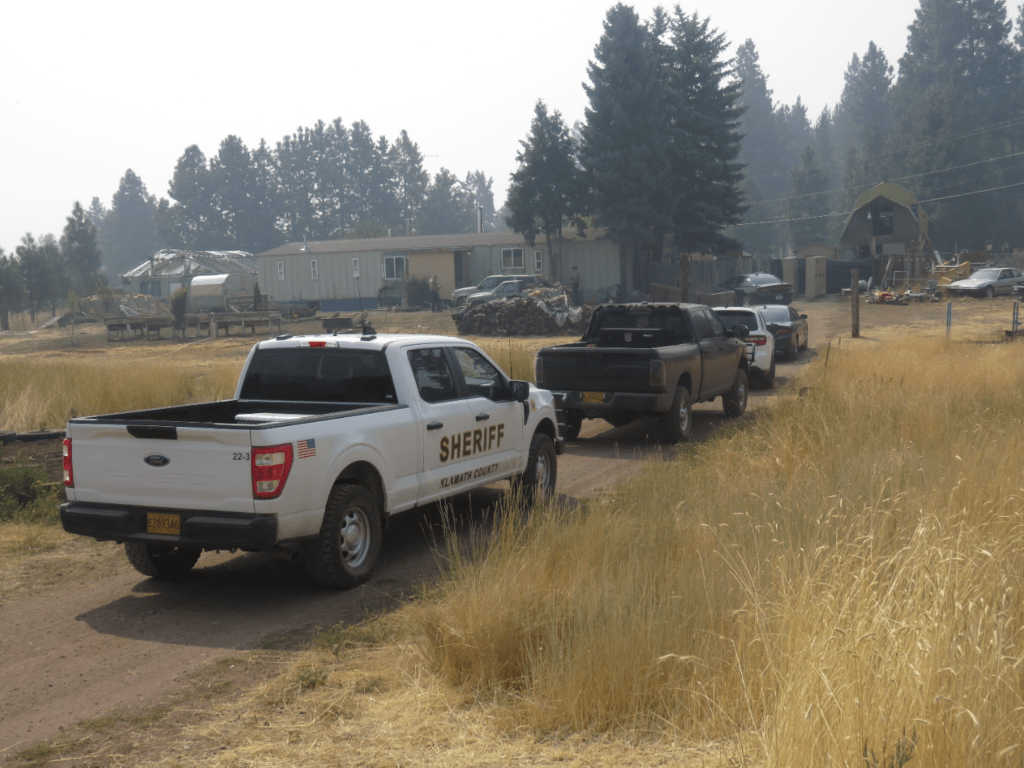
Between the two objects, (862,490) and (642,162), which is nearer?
(862,490)

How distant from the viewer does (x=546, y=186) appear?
52.8 metres

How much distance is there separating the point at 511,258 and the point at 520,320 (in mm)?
19892

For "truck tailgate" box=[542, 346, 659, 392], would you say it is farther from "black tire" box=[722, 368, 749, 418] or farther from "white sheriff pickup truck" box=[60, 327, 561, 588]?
"white sheriff pickup truck" box=[60, 327, 561, 588]

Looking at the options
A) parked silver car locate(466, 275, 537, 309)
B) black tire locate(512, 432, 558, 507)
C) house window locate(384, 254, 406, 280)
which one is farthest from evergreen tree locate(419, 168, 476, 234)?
black tire locate(512, 432, 558, 507)

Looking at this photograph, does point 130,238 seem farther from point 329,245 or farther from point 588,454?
point 588,454

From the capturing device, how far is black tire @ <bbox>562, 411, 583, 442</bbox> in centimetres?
1373

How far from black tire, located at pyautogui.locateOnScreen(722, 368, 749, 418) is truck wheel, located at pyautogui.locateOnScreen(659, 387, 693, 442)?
2.58 metres

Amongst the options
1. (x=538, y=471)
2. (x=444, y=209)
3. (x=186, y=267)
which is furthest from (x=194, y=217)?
(x=538, y=471)

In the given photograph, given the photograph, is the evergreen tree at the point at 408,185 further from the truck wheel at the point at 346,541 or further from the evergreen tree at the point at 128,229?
the truck wheel at the point at 346,541

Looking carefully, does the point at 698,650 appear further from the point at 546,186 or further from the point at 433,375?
the point at 546,186

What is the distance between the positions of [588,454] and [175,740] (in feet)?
28.6

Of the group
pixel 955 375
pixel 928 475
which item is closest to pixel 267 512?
pixel 928 475

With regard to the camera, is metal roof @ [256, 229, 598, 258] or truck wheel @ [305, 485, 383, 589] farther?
metal roof @ [256, 229, 598, 258]

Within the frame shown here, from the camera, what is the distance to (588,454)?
1271cm
